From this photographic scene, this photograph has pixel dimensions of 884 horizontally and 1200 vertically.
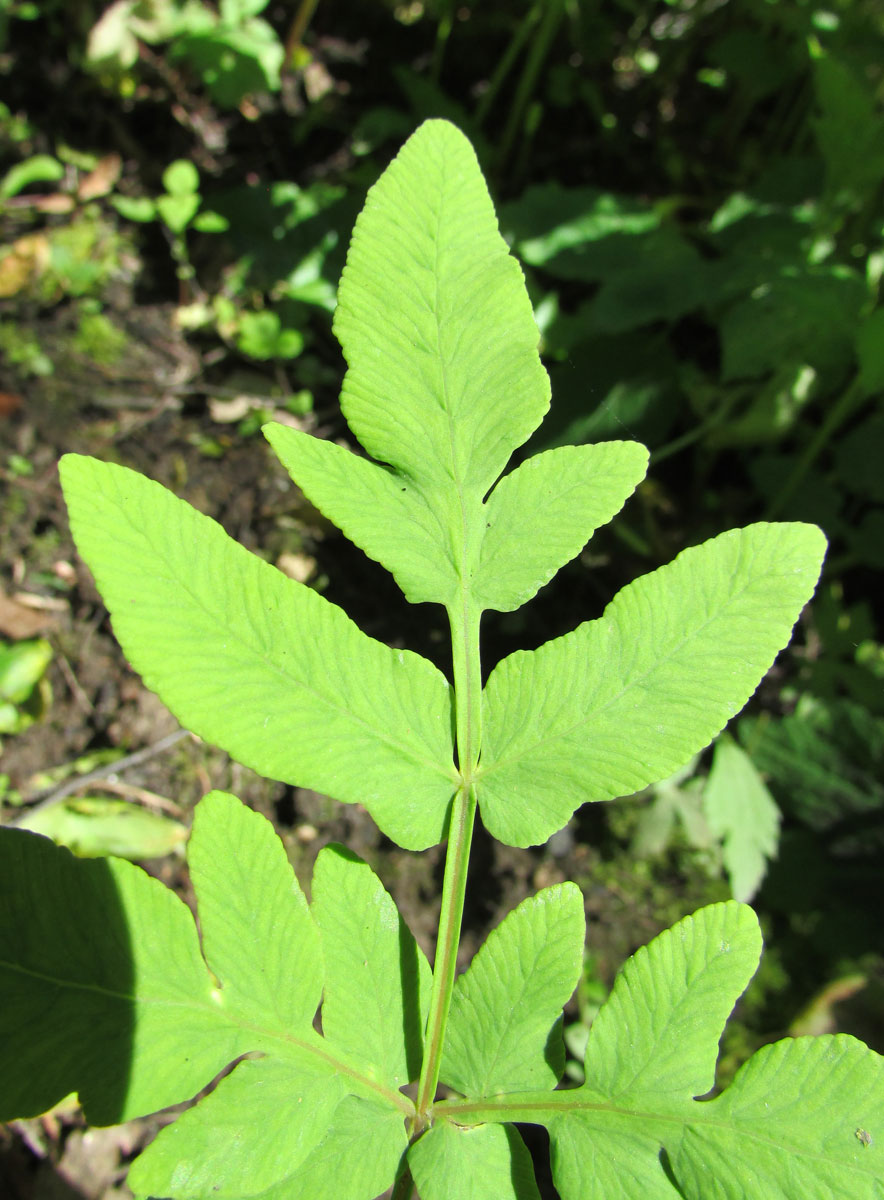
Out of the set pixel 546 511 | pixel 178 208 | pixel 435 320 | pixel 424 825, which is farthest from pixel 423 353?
pixel 178 208

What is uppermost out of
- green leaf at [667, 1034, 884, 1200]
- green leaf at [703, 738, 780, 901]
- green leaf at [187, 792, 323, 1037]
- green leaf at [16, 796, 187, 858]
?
green leaf at [187, 792, 323, 1037]

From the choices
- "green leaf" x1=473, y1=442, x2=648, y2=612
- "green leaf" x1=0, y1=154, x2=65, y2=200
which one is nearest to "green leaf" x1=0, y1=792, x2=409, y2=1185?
"green leaf" x1=473, y1=442, x2=648, y2=612

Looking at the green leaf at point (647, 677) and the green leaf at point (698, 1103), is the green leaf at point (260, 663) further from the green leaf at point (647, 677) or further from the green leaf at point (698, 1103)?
the green leaf at point (698, 1103)

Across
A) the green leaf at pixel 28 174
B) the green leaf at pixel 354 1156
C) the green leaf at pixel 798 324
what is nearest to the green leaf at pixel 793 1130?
the green leaf at pixel 354 1156

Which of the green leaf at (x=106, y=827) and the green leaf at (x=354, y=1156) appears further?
the green leaf at (x=106, y=827)

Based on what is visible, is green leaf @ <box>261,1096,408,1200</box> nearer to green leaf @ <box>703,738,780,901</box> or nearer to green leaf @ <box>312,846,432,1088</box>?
green leaf @ <box>312,846,432,1088</box>

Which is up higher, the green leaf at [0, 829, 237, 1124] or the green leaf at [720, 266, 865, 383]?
the green leaf at [720, 266, 865, 383]

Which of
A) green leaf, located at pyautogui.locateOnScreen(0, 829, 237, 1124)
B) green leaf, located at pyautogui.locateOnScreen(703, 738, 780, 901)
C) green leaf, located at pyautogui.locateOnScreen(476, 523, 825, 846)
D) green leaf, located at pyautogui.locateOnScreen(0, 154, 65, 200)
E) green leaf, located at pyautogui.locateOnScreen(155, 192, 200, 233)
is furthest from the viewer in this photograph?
green leaf, located at pyautogui.locateOnScreen(0, 154, 65, 200)

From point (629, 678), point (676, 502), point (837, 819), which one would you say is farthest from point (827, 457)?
point (629, 678)

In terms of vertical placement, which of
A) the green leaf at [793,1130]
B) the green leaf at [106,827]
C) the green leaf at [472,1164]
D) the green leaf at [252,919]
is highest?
the green leaf at [252,919]
